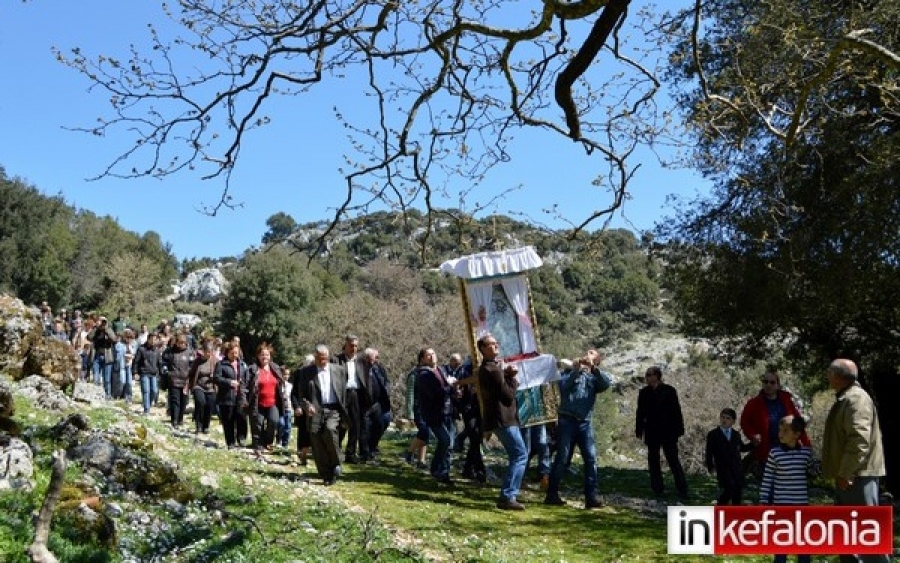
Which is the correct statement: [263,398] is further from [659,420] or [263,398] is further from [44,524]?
[44,524]

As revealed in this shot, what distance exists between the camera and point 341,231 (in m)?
8.10

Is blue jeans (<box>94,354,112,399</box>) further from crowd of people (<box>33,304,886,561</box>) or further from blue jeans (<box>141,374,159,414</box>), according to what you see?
Result: crowd of people (<box>33,304,886,561</box>)

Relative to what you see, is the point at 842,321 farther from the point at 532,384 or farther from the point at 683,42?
the point at 532,384

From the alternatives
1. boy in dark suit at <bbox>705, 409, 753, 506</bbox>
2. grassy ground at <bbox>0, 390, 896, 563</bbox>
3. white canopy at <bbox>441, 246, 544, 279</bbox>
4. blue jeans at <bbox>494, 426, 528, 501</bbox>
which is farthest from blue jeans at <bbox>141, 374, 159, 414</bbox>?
boy in dark suit at <bbox>705, 409, 753, 506</bbox>

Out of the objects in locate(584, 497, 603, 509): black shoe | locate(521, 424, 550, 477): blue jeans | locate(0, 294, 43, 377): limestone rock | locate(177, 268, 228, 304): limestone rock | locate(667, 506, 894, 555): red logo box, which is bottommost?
locate(584, 497, 603, 509): black shoe

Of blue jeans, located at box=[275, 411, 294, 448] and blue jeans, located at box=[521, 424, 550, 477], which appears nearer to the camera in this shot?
blue jeans, located at box=[521, 424, 550, 477]

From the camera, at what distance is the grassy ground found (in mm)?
6996

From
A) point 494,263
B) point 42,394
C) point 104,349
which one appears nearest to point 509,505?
point 494,263

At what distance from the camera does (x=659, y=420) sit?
13.5 metres

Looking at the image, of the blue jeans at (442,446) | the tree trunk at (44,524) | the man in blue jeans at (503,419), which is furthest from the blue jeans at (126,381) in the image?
the tree trunk at (44,524)

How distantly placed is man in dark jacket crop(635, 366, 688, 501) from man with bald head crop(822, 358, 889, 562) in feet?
19.6

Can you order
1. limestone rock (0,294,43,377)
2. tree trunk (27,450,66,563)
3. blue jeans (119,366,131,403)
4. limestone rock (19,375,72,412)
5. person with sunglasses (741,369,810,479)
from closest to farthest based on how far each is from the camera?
1. tree trunk (27,450,66,563)
2. person with sunglasses (741,369,810,479)
3. limestone rock (19,375,72,412)
4. limestone rock (0,294,43,377)
5. blue jeans (119,366,131,403)

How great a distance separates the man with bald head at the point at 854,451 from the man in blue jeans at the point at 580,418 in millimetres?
4343

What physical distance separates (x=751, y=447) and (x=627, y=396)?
145 feet
